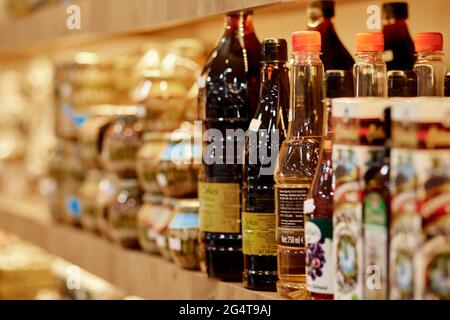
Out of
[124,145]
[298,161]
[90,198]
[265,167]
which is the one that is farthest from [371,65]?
[90,198]

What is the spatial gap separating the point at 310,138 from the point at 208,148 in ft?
1.02

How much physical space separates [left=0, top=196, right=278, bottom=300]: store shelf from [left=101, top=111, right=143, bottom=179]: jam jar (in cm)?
18

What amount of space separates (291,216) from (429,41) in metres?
0.30

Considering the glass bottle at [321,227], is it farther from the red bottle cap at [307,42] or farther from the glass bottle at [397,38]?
the glass bottle at [397,38]

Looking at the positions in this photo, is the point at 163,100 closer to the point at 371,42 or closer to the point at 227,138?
the point at 227,138

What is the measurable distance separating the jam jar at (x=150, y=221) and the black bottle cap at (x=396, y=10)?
0.66 metres

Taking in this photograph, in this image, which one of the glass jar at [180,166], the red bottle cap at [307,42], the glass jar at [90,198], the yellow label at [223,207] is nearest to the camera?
the red bottle cap at [307,42]

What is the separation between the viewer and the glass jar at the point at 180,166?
1.81 m

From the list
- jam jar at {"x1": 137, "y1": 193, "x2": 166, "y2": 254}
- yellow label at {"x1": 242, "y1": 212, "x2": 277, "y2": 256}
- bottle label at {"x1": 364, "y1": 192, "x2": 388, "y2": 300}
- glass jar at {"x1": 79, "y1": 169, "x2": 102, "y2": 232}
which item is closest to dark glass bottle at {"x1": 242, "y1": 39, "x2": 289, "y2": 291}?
yellow label at {"x1": 242, "y1": 212, "x2": 277, "y2": 256}

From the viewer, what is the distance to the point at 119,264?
80.3 inches

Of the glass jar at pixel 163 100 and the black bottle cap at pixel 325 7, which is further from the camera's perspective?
the glass jar at pixel 163 100

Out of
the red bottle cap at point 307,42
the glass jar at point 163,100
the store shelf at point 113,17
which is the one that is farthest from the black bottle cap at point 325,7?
the glass jar at point 163,100

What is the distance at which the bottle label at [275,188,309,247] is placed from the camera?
4.21 ft
